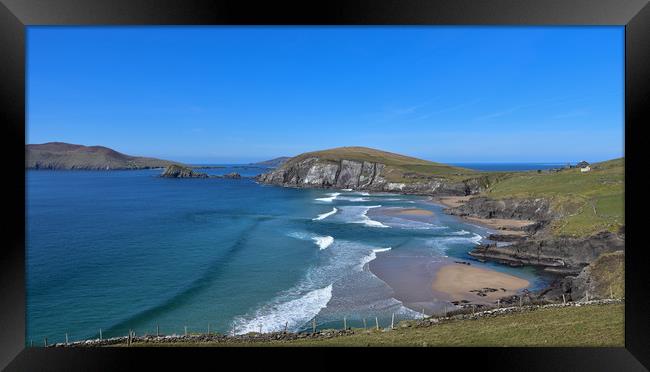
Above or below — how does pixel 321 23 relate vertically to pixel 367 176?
below

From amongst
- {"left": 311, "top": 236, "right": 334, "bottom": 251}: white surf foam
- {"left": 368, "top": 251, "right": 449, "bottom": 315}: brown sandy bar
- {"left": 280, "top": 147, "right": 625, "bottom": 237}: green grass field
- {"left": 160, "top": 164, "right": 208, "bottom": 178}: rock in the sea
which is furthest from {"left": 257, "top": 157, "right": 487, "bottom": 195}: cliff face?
{"left": 368, "top": 251, "right": 449, "bottom": 315}: brown sandy bar

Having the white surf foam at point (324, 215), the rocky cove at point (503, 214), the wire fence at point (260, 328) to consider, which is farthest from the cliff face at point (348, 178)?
the wire fence at point (260, 328)

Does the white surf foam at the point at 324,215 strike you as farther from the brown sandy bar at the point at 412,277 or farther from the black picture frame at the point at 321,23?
the black picture frame at the point at 321,23

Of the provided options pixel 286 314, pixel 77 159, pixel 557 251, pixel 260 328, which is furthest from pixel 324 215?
pixel 77 159

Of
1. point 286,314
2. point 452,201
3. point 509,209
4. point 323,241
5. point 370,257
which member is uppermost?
point 452,201

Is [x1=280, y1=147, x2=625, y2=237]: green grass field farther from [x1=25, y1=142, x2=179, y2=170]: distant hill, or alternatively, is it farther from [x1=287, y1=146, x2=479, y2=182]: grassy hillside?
[x1=25, y1=142, x2=179, y2=170]: distant hill

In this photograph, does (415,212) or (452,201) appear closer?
(415,212)

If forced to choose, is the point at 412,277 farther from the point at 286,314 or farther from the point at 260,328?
the point at 260,328
